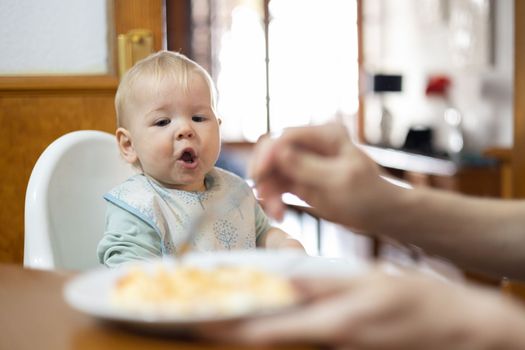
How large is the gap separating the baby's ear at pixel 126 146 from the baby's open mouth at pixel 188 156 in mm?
123

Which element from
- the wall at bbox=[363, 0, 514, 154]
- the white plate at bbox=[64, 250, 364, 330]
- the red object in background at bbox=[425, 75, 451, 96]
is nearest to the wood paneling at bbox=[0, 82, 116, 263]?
the white plate at bbox=[64, 250, 364, 330]

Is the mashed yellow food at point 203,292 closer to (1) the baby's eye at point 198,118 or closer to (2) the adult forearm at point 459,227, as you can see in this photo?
(2) the adult forearm at point 459,227

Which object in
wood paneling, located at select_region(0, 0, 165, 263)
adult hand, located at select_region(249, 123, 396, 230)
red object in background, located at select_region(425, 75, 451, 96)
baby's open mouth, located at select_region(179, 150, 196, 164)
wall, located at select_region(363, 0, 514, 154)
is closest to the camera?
adult hand, located at select_region(249, 123, 396, 230)

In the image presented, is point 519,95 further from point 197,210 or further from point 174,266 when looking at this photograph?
point 174,266

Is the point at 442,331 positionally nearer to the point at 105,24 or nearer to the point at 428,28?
the point at 105,24

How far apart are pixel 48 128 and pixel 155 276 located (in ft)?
5.76

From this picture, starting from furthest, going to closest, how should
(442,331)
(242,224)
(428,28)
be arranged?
(428,28) < (242,224) < (442,331)

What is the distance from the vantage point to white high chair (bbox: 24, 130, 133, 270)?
1.50 metres

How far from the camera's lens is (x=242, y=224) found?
166 cm

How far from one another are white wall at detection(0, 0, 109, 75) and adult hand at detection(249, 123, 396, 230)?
5.06ft

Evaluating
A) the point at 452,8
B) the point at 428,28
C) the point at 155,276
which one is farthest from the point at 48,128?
the point at 428,28

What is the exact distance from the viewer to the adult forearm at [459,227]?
975 millimetres

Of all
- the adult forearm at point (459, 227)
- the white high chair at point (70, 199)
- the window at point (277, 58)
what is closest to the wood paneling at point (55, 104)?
the white high chair at point (70, 199)

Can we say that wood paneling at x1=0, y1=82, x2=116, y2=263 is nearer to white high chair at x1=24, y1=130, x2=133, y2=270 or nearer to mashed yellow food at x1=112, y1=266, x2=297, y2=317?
white high chair at x1=24, y1=130, x2=133, y2=270
